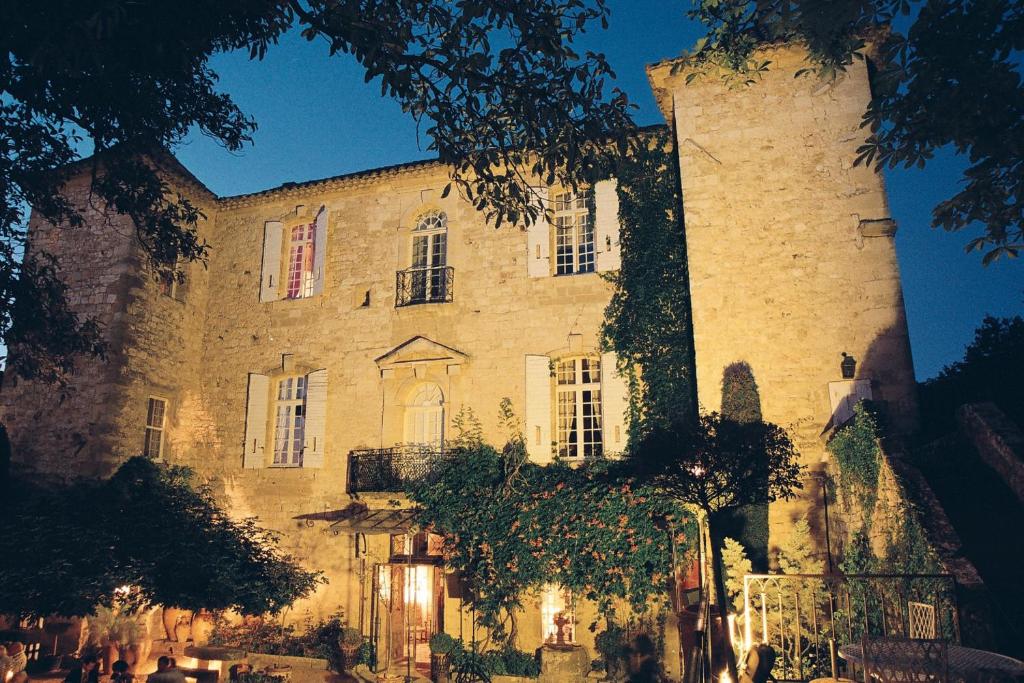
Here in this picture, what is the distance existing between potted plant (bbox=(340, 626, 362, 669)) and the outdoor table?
9.21 meters

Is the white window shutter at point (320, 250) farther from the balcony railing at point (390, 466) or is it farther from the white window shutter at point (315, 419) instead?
the balcony railing at point (390, 466)

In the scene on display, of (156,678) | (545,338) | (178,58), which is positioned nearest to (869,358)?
(545,338)

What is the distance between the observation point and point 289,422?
13.8m

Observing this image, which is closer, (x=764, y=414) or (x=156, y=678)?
(x=156, y=678)

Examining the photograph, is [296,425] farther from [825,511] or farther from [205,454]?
[825,511]

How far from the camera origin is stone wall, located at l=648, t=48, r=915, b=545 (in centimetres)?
983

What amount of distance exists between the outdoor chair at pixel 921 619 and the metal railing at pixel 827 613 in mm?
49

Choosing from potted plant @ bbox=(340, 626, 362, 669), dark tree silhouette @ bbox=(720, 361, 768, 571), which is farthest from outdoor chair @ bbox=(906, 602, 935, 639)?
potted plant @ bbox=(340, 626, 362, 669)

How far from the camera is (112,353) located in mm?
12414

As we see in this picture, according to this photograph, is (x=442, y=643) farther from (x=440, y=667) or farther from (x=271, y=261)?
(x=271, y=261)

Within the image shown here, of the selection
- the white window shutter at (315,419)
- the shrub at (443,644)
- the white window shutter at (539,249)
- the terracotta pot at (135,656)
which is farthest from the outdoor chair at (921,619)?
the terracotta pot at (135,656)

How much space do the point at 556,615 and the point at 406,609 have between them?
9.72 feet

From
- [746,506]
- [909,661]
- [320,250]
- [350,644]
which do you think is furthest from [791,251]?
[350,644]

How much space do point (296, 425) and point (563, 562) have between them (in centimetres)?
644
